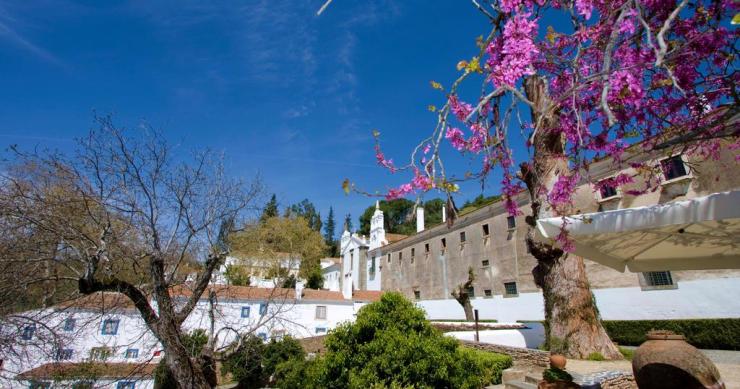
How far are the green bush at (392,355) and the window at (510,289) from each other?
1782cm

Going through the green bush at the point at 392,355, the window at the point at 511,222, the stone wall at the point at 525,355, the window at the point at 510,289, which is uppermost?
the window at the point at 511,222

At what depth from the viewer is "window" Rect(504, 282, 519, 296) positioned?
22.7 metres

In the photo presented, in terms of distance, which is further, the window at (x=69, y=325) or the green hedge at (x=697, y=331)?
the green hedge at (x=697, y=331)

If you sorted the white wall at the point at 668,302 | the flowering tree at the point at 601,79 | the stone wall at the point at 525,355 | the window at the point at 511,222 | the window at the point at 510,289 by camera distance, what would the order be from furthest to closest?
the window at the point at 511,222 < the window at the point at 510,289 < the white wall at the point at 668,302 < the stone wall at the point at 525,355 < the flowering tree at the point at 601,79

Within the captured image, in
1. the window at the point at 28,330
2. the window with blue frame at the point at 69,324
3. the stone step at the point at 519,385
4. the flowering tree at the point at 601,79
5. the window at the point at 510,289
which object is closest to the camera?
the flowering tree at the point at 601,79

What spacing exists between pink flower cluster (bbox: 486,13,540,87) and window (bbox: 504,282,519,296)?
21.5 m

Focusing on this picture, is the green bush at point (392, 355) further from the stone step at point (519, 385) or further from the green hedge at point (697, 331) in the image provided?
the green hedge at point (697, 331)

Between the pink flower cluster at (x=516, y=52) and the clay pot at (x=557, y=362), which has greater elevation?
the pink flower cluster at (x=516, y=52)

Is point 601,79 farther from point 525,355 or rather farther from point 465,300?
point 465,300

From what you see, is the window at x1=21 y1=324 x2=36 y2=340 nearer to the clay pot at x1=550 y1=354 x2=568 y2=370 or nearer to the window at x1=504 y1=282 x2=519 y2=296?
the clay pot at x1=550 y1=354 x2=568 y2=370

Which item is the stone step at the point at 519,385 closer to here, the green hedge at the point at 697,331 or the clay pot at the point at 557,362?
the clay pot at the point at 557,362

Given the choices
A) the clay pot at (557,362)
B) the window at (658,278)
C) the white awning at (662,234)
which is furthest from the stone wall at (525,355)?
the window at (658,278)

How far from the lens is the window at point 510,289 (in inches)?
895

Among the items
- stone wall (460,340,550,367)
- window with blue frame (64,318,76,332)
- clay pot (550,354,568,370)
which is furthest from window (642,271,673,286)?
window with blue frame (64,318,76,332)
